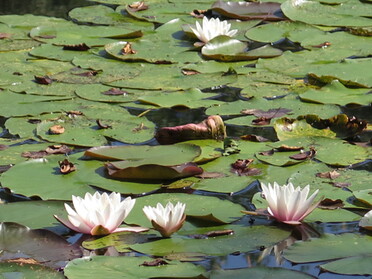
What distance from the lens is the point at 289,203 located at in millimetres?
2818

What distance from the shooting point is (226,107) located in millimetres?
4203

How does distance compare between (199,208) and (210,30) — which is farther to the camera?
(210,30)

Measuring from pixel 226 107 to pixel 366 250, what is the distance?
169cm

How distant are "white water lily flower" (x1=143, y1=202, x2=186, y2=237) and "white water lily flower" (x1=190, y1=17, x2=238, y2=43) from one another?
276cm

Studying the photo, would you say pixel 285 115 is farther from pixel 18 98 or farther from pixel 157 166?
pixel 18 98

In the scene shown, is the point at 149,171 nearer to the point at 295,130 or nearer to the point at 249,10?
the point at 295,130

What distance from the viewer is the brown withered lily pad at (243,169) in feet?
11.0

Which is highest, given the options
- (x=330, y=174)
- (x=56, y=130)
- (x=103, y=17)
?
(x=330, y=174)

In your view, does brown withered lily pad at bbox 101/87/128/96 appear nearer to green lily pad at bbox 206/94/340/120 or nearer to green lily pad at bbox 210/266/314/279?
green lily pad at bbox 206/94/340/120

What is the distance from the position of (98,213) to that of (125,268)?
0.94 feet

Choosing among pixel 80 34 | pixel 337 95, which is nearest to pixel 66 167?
pixel 337 95

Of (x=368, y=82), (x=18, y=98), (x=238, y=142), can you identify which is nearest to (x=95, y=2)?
(x=18, y=98)

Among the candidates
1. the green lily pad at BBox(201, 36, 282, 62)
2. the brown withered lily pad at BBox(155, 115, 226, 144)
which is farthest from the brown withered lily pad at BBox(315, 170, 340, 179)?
the green lily pad at BBox(201, 36, 282, 62)

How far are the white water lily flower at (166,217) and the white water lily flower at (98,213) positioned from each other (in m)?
0.09
